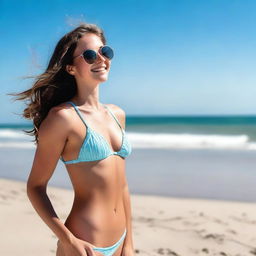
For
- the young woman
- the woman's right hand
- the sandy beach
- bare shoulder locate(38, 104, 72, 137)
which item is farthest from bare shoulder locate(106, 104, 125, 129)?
the sandy beach

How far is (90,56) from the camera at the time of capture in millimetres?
1979

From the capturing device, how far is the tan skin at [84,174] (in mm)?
1789

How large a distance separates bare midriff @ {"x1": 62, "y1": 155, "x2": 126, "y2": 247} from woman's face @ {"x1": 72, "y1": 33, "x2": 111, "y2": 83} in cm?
42

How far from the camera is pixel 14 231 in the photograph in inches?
182

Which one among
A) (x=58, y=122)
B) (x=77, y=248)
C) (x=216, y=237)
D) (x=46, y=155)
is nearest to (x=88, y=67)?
(x=58, y=122)

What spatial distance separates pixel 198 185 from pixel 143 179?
4.13 ft

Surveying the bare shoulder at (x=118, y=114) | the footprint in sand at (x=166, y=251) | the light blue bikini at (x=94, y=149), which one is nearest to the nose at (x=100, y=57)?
the light blue bikini at (x=94, y=149)

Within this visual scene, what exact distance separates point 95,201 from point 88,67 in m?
0.68

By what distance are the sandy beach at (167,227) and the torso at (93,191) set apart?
7.60 ft

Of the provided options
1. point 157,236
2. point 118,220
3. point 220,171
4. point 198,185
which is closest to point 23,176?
point 198,185

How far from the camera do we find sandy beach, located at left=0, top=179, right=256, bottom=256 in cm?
425

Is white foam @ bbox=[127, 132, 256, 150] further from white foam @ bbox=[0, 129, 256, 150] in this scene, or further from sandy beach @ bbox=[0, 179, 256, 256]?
sandy beach @ bbox=[0, 179, 256, 256]

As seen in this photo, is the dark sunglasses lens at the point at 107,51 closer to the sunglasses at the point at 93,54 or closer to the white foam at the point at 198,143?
the sunglasses at the point at 93,54

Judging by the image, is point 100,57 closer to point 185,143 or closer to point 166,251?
point 166,251
